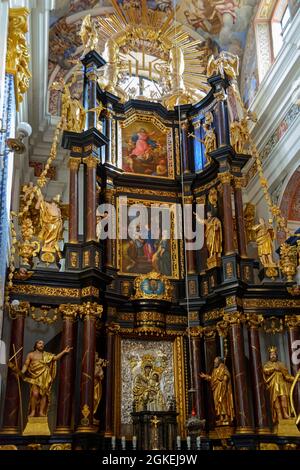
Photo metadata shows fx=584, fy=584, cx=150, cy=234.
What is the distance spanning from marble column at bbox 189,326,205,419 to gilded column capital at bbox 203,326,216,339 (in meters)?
0.10

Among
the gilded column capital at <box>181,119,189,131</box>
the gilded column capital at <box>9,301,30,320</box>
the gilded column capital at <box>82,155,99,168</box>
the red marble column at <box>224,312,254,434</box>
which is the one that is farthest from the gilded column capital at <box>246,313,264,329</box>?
the gilded column capital at <box>181,119,189,131</box>

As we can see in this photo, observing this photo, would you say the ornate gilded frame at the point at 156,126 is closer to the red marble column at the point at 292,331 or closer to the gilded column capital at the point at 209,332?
the gilded column capital at the point at 209,332

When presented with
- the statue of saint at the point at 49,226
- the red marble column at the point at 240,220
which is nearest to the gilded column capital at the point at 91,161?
the statue of saint at the point at 49,226

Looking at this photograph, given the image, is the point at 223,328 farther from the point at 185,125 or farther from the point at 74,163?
the point at 185,125

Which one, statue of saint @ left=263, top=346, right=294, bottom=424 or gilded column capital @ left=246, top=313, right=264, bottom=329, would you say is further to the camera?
gilded column capital @ left=246, top=313, right=264, bottom=329

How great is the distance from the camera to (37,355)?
11891 millimetres

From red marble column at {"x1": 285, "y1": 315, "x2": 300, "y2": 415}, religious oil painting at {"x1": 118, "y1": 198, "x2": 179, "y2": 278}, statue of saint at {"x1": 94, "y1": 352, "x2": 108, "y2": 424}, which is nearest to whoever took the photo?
statue of saint at {"x1": 94, "y1": 352, "x2": 108, "y2": 424}

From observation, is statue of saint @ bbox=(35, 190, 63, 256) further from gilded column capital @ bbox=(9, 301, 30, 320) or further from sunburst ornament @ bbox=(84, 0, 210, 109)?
sunburst ornament @ bbox=(84, 0, 210, 109)

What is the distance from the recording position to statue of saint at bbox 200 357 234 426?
41.0ft

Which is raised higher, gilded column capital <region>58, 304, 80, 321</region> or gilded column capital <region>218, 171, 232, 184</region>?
gilded column capital <region>218, 171, 232, 184</region>

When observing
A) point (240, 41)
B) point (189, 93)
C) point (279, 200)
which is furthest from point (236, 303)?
point (240, 41)

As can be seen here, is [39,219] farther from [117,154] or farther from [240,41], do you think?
[240,41]
